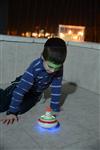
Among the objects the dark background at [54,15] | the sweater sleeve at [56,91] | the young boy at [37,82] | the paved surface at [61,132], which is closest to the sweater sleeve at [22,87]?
the young boy at [37,82]

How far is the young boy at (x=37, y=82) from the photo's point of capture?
1.65 meters

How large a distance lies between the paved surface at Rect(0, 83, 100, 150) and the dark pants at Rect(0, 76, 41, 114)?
0.13 feet

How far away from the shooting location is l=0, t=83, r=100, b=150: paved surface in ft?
4.72

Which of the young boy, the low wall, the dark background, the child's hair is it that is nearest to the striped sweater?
A: the young boy

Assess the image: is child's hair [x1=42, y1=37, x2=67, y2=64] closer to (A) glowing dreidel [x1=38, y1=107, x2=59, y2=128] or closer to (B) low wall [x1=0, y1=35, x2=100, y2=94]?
(A) glowing dreidel [x1=38, y1=107, x2=59, y2=128]

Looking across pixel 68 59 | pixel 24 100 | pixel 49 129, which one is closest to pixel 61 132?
pixel 49 129

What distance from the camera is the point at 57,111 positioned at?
6.40 feet

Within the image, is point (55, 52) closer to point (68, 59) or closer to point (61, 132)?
point (61, 132)

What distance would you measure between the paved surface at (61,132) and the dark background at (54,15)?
4654mm

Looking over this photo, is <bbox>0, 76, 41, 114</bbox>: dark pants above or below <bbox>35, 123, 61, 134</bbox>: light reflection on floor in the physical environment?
above

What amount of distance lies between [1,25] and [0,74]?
388 centimetres

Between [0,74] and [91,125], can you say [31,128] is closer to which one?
[91,125]

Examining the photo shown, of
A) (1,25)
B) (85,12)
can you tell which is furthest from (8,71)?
(85,12)

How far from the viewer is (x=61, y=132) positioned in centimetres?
161
